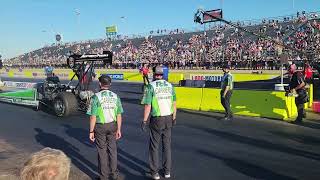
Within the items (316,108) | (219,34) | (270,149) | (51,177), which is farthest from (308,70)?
(219,34)

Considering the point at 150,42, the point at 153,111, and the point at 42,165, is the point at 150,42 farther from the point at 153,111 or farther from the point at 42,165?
the point at 42,165

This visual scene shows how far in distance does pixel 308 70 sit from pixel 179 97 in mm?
6115

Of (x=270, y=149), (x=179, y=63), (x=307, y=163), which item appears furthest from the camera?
(x=179, y=63)

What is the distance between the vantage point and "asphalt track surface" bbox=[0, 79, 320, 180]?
7.39 meters

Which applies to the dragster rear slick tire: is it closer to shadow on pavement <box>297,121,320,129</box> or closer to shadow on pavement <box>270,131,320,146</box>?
shadow on pavement <box>270,131,320,146</box>

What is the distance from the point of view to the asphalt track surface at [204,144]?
7391 millimetres

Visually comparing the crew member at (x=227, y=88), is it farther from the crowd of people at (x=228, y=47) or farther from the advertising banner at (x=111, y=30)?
the advertising banner at (x=111, y=30)

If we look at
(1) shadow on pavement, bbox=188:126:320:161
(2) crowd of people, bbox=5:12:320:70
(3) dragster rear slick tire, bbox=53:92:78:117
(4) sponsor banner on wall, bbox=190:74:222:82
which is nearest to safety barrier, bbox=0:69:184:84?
(4) sponsor banner on wall, bbox=190:74:222:82

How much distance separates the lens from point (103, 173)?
21.9 ft

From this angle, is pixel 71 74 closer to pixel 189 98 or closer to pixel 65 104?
pixel 189 98

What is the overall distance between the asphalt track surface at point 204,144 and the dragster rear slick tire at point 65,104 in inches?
9.5

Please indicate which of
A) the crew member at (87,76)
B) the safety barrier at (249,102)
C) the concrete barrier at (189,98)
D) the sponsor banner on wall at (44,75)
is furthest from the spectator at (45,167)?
the sponsor banner on wall at (44,75)

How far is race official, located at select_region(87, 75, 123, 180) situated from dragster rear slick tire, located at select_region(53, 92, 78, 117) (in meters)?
7.35

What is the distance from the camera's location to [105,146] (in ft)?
22.0
